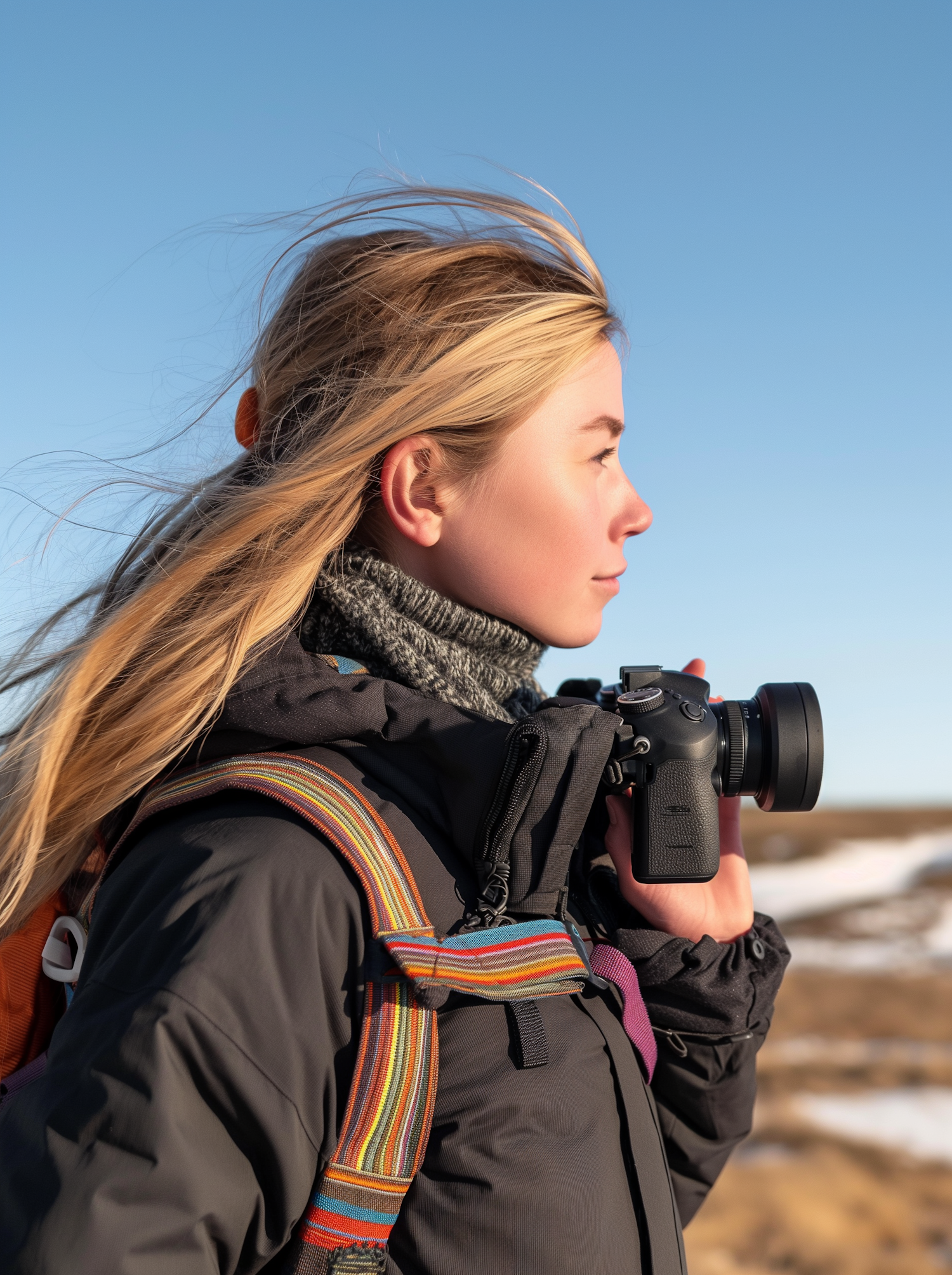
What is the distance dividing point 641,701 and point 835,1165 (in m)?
4.61

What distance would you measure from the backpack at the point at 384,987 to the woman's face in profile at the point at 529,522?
475 mm

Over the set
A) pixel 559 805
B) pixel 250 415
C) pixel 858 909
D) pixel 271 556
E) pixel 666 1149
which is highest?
pixel 250 415

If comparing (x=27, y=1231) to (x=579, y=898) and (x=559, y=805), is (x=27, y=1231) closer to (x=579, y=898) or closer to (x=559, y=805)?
(x=559, y=805)

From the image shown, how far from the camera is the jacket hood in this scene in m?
1.30

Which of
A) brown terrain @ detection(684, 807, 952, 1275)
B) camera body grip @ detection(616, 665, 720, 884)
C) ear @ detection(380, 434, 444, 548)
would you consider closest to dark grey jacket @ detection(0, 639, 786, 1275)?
camera body grip @ detection(616, 665, 720, 884)

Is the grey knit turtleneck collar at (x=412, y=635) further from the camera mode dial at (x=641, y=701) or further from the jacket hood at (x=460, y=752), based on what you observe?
the camera mode dial at (x=641, y=701)

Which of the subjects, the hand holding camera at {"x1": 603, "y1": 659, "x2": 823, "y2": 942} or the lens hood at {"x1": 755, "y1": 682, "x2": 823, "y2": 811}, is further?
the lens hood at {"x1": 755, "y1": 682, "x2": 823, "y2": 811}

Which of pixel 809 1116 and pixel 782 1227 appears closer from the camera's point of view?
pixel 782 1227

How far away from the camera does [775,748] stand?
1.58 m

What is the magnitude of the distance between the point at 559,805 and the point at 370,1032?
365 millimetres

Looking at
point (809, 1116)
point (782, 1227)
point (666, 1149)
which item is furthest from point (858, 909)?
point (666, 1149)

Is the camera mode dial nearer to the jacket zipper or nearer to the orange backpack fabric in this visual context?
the jacket zipper

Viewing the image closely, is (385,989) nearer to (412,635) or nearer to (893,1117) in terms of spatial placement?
(412,635)

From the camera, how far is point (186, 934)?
1113 millimetres
